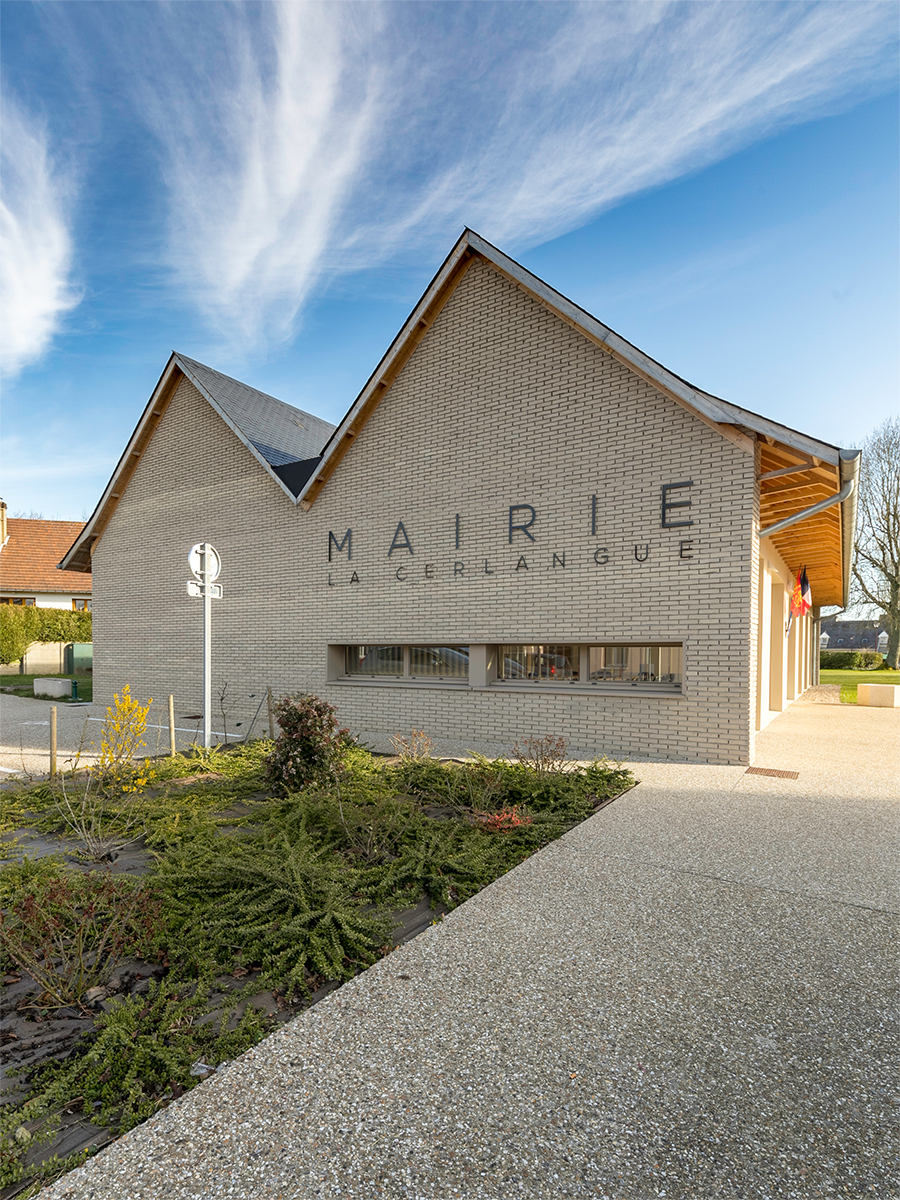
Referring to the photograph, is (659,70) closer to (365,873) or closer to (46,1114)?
(365,873)

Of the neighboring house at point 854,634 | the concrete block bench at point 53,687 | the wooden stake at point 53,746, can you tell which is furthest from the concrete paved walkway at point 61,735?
the neighboring house at point 854,634

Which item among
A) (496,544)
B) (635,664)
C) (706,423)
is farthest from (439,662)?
(706,423)

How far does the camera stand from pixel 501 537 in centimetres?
1045

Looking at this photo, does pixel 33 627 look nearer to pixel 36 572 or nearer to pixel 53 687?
pixel 36 572

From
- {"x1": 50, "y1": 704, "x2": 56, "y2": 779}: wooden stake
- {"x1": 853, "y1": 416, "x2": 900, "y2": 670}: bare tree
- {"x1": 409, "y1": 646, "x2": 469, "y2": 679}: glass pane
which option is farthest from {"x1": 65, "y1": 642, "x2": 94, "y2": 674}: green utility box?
{"x1": 853, "y1": 416, "x2": 900, "y2": 670}: bare tree

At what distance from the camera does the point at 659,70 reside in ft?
25.4

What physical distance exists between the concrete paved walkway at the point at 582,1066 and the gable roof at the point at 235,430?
1092cm

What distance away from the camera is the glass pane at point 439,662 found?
11.1 metres

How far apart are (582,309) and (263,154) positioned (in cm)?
503

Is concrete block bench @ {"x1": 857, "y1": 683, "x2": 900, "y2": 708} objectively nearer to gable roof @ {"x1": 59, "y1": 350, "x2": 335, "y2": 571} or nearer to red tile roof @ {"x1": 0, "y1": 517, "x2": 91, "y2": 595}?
gable roof @ {"x1": 59, "y1": 350, "x2": 335, "y2": 571}

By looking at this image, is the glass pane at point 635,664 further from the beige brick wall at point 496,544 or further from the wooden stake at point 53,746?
the wooden stake at point 53,746

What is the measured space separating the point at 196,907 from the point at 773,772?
24.7ft

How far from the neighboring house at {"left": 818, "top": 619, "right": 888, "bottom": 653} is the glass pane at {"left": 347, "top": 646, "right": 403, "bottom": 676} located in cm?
5623

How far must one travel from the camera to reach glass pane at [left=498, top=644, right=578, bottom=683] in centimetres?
1014
